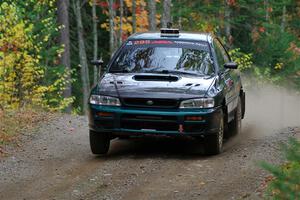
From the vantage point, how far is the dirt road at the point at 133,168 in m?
8.85

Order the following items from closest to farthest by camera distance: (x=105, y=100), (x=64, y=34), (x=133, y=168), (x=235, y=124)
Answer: (x=133, y=168)
(x=105, y=100)
(x=235, y=124)
(x=64, y=34)

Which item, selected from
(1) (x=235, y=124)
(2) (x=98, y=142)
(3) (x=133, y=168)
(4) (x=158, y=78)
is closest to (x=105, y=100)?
(2) (x=98, y=142)

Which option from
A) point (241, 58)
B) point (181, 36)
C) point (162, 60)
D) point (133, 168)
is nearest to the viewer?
point (133, 168)

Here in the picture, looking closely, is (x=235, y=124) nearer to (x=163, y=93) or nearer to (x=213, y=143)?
(x=213, y=143)

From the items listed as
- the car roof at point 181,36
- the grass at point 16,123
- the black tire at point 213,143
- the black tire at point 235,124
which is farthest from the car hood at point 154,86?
the black tire at point 235,124

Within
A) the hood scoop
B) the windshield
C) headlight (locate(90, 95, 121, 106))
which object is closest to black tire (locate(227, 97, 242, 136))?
the windshield

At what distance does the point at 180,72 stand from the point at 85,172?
257 centimetres

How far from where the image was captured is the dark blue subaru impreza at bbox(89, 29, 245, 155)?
10781 mm

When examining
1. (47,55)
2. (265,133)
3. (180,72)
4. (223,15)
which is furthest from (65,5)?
(180,72)

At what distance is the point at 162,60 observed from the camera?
12.1m

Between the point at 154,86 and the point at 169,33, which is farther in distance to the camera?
the point at 169,33

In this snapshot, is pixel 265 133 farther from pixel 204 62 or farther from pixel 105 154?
pixel 105 154

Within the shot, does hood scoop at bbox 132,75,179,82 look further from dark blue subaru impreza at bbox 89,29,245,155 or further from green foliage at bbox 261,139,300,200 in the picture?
green foliage at bbox 261,139,300,200

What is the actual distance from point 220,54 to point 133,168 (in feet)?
11.9
